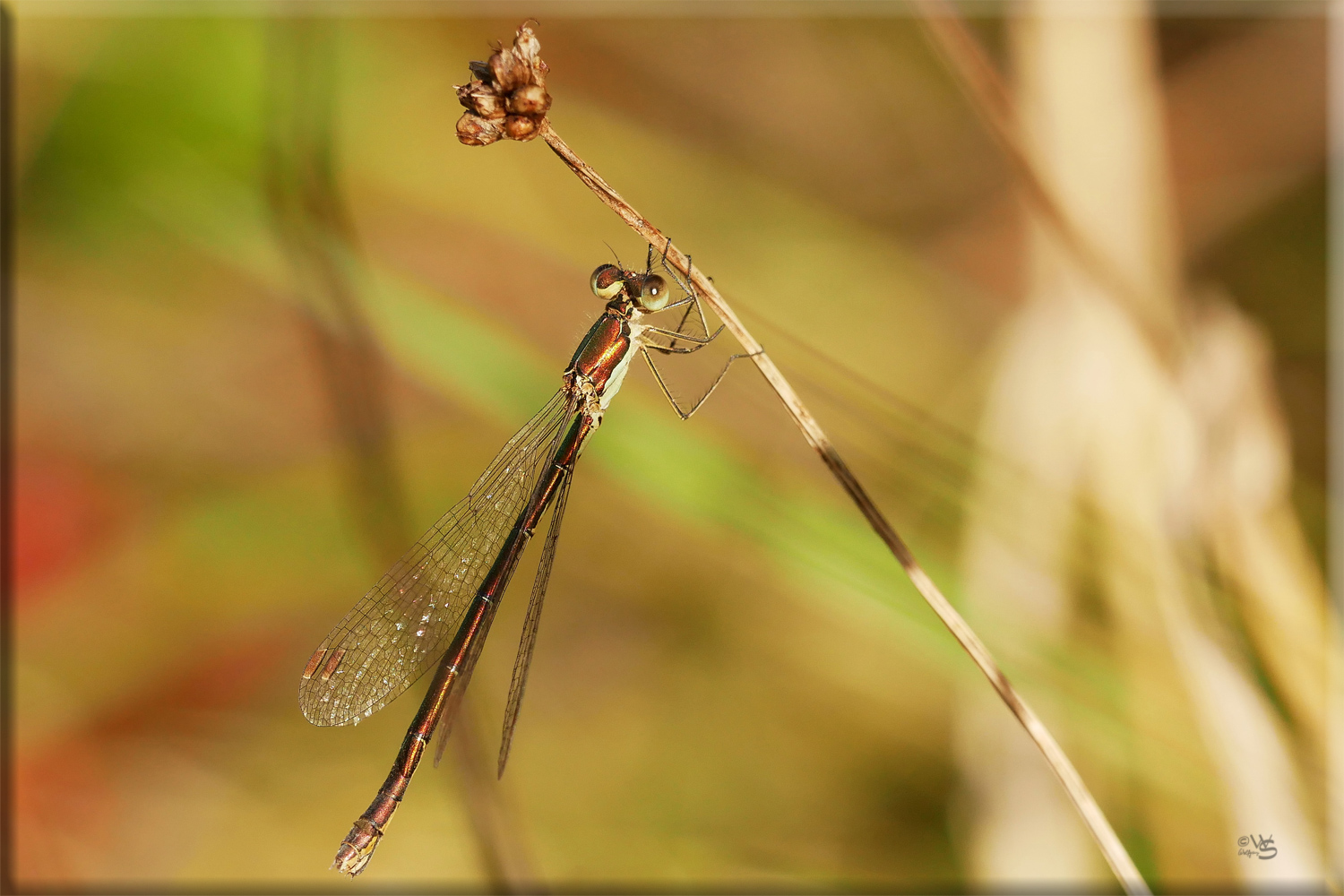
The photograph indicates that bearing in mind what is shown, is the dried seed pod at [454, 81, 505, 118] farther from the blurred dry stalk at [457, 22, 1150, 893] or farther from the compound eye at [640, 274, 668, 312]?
the compound eye at [640, 274, 668, 312]

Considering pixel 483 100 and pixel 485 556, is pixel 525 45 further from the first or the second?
pixel 485 556

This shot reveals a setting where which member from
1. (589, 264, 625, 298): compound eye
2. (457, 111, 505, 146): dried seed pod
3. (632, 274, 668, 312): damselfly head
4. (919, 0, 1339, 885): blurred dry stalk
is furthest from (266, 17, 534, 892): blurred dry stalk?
(919, 0, 1339, 885): blurred dry stalk

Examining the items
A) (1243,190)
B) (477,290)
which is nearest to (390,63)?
(477,290)

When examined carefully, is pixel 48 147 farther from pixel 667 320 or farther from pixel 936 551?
pixel 936 551

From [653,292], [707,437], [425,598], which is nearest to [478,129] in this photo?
[653,292]

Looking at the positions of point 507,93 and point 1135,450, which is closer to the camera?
point 507,93
